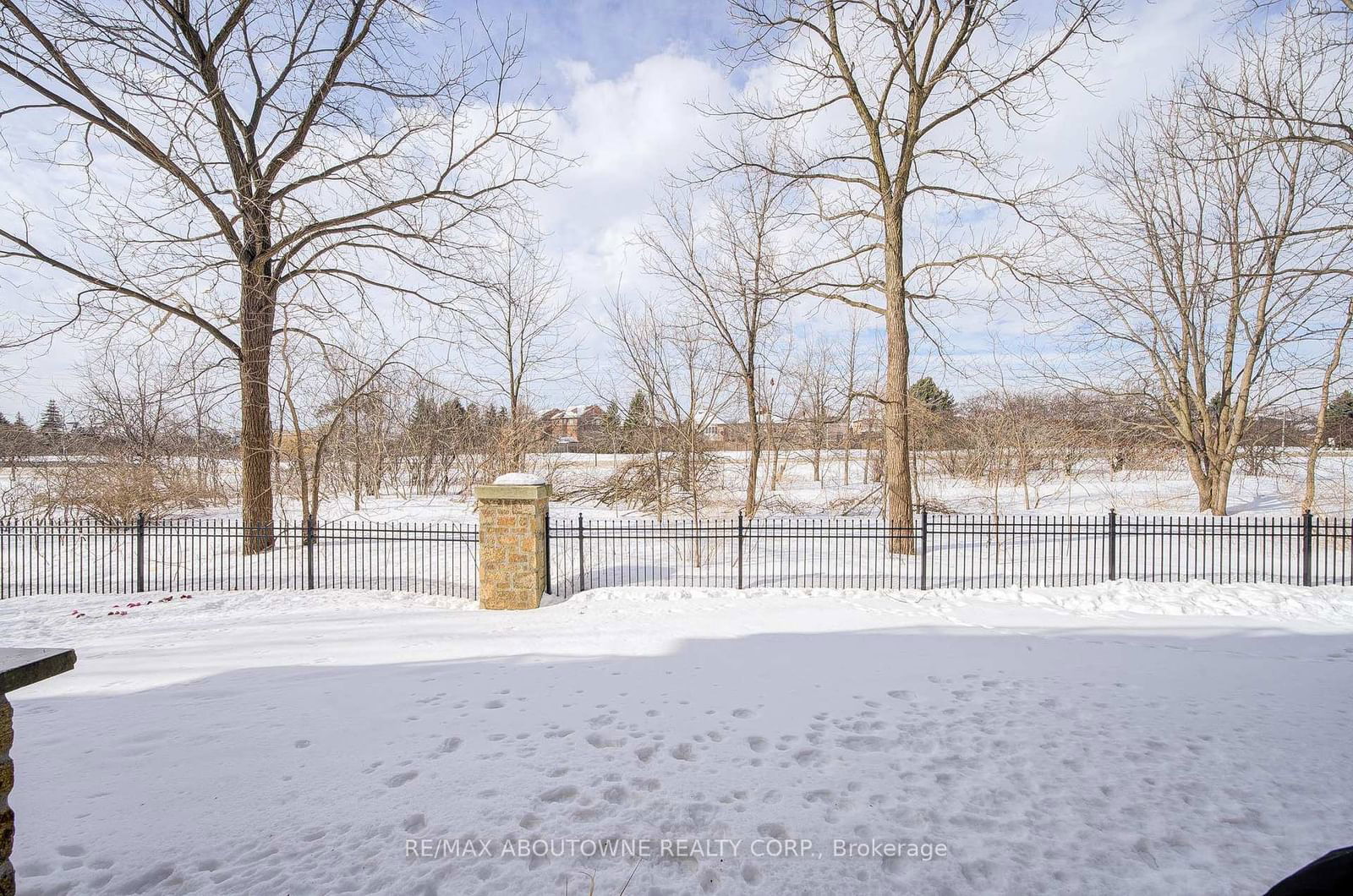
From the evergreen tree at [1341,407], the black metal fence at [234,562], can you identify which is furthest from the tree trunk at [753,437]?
the evergreen tree at [1341,407]

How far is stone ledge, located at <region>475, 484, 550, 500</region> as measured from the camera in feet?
28.1

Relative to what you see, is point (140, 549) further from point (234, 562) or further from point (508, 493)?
point (508, 493)

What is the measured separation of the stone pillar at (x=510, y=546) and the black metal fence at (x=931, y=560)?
84 centimetres

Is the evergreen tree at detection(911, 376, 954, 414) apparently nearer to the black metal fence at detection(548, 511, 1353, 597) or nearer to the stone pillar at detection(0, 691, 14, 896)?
the black metal fence at detection(548, 511, 1353, 597)

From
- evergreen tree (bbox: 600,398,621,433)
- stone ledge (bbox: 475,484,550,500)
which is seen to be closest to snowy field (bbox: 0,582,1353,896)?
stone ledge (bbox: 475,484,550,500)

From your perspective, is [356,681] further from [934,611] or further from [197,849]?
[934,611]

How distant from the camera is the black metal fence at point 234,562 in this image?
10484mm

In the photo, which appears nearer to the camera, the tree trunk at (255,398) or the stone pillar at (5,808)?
the stone pillar at (5,808)

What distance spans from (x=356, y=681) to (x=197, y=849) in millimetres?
2483

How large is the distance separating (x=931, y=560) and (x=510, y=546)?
7.51 meters

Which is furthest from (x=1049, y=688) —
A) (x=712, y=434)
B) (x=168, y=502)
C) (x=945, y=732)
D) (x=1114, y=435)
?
(x=168, y=502)

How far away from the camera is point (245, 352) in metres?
12.4

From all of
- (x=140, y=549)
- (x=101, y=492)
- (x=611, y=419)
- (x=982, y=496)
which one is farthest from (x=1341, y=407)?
(x=101, y=492)

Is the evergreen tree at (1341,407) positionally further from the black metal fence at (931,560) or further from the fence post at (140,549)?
the fence post at (140,549)
